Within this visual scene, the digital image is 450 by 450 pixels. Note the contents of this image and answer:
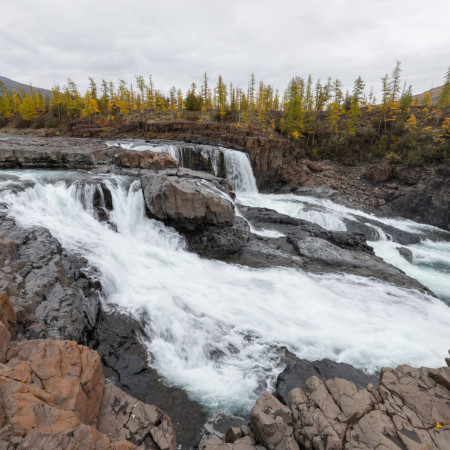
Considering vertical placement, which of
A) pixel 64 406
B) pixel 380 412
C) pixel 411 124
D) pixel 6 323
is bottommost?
pixel 380 412

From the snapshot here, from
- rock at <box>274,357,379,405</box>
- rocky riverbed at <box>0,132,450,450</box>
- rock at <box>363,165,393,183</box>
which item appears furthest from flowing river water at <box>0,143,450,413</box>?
rock at <box>363,165,393,183</box>

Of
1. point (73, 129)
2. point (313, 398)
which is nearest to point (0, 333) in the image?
point (313, 398)

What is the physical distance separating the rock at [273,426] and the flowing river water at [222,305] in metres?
1.83

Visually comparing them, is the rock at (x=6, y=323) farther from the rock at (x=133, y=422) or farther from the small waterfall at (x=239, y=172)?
the small waterfall at (x=239, y=172)

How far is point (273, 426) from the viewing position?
15.0 feet

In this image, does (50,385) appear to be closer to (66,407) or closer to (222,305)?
(66,407)

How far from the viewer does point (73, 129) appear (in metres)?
39.2

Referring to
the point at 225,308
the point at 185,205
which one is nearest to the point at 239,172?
the point at 185,205

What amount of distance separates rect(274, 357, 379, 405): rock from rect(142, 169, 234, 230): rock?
323 inches

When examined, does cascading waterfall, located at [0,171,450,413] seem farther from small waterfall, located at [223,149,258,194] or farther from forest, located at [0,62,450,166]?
forest, located at [0,62,450,166]

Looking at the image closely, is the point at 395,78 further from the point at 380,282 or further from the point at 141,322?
the point at 141,322

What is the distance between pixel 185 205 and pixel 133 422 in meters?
10.4

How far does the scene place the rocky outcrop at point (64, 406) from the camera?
2965 millimetres

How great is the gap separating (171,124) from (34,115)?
40.5 m
